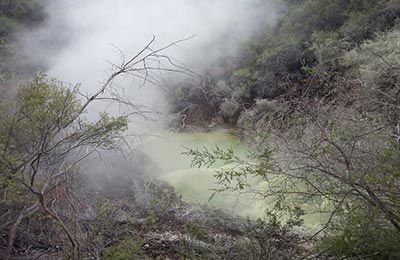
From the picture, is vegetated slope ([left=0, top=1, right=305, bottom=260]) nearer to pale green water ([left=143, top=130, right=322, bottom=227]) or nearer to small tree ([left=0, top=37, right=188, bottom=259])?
small tree ([left=0, top=37, right=188, bottom=259])

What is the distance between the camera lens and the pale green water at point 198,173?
Result: 6304 mm

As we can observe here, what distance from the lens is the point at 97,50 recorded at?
11.4m

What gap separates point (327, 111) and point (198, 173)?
120 inches

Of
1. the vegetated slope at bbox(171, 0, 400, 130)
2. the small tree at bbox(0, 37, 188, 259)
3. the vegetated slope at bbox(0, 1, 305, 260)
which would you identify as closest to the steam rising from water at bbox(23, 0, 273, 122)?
the vegetated slope at bbox(171, 0, 400, 130)

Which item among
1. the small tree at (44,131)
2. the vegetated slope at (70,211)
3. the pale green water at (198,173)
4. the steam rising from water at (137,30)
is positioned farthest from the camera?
the steam rising from water at (137,30)

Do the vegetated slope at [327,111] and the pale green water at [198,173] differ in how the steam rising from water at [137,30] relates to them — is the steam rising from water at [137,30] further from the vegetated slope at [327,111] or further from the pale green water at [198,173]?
the pale green water at [198,173]

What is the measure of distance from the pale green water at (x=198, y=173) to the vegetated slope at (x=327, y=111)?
301mm

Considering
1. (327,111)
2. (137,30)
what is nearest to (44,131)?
(327,111)

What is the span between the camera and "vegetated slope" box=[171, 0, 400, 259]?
3.20 meters

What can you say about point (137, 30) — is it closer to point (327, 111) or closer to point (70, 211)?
point (327, 111)

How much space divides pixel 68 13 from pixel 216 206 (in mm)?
9054

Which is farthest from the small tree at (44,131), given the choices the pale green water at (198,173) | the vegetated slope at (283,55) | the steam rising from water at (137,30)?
the steam rising from water at (137,30)

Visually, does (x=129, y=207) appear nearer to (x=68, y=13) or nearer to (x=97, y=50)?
(x=97, y=50)

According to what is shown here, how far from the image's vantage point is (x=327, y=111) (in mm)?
5074
